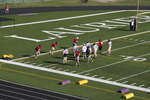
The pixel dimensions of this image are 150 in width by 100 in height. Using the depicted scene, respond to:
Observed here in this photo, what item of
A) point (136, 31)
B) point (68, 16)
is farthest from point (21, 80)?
Result: point (68, 16)

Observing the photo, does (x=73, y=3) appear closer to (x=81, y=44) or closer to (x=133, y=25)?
(x=133, y=25)

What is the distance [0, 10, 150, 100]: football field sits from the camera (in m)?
37.6

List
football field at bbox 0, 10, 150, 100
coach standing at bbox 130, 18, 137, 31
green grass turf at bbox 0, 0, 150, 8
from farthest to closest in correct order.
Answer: green grass turf at bbox 0, 0, 150, 8
coach standing at bbox 130, 18, 137, 31
football field at bbox 0, 10, 150, 100

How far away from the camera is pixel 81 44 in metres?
50.0

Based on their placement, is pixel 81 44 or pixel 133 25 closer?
pixel 81 44

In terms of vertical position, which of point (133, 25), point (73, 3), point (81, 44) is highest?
point (73, 3)

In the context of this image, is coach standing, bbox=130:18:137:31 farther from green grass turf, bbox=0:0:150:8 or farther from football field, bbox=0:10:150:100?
green grass turf, bbox=0:0:150:8

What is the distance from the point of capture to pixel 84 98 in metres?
32.9

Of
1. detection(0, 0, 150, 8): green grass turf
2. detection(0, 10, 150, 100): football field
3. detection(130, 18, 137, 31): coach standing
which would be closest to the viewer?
detection(0, 10, 150, 100): football field

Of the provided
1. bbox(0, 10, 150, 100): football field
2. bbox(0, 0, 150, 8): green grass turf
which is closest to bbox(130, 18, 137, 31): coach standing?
bbox(0, 10, 150, 100): football field

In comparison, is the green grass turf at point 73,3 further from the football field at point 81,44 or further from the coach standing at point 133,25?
the coach standing at point 133,25

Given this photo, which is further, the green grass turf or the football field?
the green grass turf

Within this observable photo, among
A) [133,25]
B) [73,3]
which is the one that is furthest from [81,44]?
[73,3]

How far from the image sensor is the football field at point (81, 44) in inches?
1481
